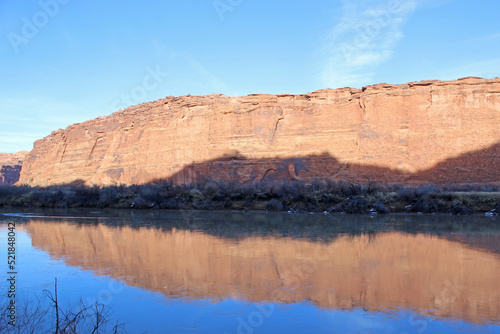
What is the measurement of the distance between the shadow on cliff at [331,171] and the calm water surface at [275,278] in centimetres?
1573

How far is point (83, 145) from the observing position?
39.9 m

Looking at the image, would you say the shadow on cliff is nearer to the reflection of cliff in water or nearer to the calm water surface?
the calm water surface

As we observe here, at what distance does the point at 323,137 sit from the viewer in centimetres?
2867

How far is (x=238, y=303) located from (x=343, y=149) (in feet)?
79.3

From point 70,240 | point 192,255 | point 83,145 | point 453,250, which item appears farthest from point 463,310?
point 83,145

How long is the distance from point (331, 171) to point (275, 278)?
22.0m

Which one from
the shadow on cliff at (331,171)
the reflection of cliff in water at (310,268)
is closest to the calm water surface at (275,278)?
the reflection of cliff in water at (310,268)

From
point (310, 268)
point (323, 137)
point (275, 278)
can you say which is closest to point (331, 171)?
point (323, 137)

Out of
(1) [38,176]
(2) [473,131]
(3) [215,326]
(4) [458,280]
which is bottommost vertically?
(3) [215,326]

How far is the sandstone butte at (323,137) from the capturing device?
2570cm

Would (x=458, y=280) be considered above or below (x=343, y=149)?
below

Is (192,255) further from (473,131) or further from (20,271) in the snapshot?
(473,131)

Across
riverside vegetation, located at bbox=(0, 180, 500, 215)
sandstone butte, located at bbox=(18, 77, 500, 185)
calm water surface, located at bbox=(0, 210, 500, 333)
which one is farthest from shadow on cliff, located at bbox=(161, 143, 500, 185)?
calm water surface, located at bbox=(0, 210, 500, 333)

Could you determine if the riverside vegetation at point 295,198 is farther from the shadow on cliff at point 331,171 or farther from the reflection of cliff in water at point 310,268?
the reflection of cliff in water at point 310,268
